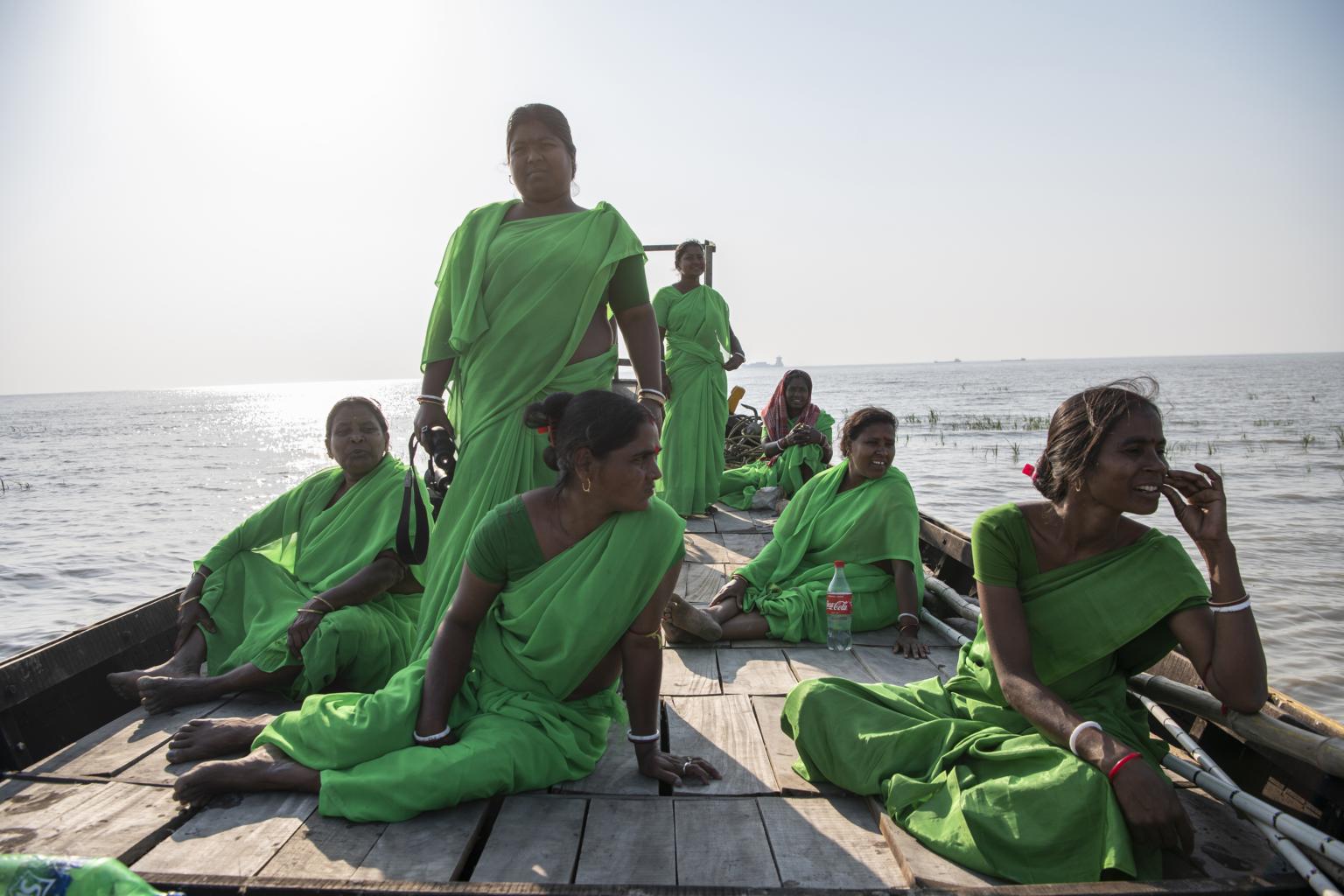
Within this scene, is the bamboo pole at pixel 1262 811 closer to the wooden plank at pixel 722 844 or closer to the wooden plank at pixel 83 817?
the wooden plank at pixel 722 844

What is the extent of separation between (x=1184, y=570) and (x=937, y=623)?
177 centimetres

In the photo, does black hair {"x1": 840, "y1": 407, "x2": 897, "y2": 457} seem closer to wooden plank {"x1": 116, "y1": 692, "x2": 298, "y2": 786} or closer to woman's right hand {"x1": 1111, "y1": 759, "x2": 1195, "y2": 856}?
woman's right hand {"x1": 1111, "y1": 759, "x2": 1195, "y2": 856}

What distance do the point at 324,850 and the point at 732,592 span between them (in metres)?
2.23

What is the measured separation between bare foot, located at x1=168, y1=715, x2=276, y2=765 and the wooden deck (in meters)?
0.05

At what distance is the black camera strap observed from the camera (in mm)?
2967

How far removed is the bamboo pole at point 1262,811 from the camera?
1.69 metres

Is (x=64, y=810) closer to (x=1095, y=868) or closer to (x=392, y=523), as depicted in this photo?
(x=392, y=523)

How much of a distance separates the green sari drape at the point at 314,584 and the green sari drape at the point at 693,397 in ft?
12.0

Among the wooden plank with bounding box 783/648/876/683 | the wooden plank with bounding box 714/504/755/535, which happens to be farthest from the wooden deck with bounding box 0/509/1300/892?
the wooden plank with bounding box 714/504/755/535

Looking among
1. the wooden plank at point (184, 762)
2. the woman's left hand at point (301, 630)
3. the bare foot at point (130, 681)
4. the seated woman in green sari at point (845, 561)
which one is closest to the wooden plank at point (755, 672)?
the seated woman in green sari at point (845, 561)

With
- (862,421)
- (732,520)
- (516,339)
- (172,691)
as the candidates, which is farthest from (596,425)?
(732,520)

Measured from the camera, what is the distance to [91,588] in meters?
8.09

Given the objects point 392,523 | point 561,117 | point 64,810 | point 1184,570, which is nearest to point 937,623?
point 1184,570

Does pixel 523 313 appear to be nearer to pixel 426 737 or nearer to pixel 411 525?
pixel 411 525
